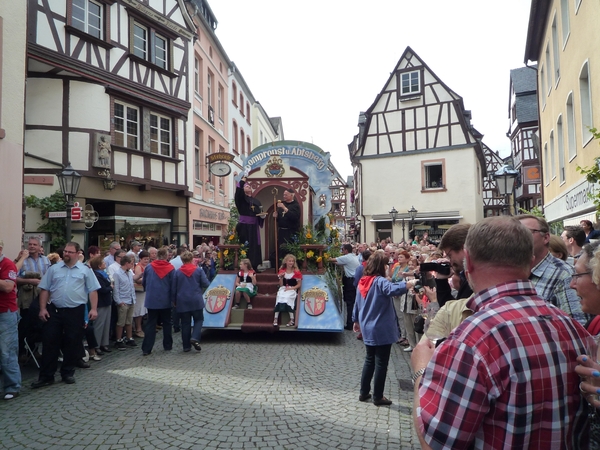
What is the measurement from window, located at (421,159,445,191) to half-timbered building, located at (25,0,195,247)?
1363 cm

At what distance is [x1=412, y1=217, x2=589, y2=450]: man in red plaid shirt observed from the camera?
4.83 feet

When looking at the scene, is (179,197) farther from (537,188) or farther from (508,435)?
(537,188)

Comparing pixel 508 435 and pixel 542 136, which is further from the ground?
pixel 542 136

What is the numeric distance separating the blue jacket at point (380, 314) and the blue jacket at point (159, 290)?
13.2 feet

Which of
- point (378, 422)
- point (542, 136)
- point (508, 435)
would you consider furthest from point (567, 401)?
point (542, 136)

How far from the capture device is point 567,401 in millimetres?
1552

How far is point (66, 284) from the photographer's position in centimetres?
596

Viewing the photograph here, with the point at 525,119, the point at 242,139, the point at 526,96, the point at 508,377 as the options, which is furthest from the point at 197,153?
the point at 526,96

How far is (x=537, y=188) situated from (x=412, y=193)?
10114 mm

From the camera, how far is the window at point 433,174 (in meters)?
24.3

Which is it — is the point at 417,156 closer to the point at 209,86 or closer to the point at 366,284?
the point at 209,86

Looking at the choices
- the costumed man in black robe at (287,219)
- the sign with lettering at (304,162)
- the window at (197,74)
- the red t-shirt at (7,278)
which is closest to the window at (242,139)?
the window at (197,74)

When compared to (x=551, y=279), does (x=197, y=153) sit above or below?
above

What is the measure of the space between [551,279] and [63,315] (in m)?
5.71
